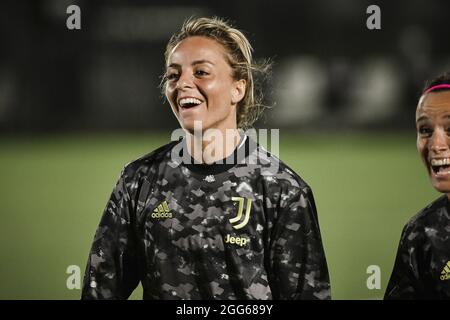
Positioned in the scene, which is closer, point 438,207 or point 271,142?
point 438,207

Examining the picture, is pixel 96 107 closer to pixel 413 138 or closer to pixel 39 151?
pixel 39 151

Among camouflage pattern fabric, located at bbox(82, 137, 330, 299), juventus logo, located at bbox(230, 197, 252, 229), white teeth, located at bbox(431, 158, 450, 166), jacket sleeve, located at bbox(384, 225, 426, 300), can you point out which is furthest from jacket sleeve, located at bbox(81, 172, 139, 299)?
white teeth, located at bbox(431, 158, 450, 166)

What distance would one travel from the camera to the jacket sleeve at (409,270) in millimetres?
1998

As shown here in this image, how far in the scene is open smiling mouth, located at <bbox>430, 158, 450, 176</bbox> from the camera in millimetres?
1979

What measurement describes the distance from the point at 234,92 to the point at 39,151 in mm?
4590

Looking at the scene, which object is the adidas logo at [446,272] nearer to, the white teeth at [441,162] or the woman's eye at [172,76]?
the white teeth at [441,162]

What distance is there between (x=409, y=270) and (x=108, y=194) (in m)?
2.88

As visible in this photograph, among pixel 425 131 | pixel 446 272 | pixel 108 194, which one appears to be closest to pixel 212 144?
pixel 425 131

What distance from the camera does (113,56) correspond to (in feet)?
15.7

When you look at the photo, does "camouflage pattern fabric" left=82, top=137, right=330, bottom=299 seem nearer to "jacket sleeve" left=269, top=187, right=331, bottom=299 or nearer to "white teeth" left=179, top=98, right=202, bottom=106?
"jacket sleeve" left=269, top=187, right=331, bottom=299

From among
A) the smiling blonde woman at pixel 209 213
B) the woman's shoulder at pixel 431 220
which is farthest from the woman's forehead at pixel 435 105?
the smiling blonde woman at pixel 209 213

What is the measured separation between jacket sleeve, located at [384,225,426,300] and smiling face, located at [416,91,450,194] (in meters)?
0.16

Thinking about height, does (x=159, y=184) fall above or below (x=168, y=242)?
above

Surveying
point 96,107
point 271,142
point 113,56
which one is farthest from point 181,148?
point 96,107
